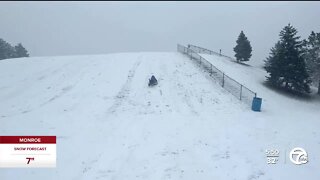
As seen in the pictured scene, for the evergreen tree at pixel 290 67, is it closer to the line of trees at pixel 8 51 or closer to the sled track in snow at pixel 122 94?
the sled track in snow at pixel 122 94

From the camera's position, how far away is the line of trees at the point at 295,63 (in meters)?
34.7

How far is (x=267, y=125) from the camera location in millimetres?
23125

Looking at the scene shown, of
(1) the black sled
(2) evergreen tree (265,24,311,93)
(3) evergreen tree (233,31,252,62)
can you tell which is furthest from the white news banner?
(3) evergreen tree (233,31,252,62)

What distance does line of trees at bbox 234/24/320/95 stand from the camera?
34688 millimetres

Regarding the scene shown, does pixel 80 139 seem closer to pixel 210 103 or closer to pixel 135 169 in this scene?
pixel 135 169

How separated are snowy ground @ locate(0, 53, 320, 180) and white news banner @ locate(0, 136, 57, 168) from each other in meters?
0.71

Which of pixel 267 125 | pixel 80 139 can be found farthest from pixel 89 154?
pixel 267 125

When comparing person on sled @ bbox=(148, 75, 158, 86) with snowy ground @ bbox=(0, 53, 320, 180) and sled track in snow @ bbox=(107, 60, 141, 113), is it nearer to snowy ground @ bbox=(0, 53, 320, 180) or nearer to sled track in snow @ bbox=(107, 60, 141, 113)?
snowy ground @ bbox=(0, 53, 320, 180)

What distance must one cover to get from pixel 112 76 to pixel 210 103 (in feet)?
37.3

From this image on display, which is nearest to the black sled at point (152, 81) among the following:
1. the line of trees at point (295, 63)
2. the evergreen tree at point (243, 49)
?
the line of trees at point (295, 63)

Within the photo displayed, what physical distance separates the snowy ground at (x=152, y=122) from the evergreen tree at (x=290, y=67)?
2.25 meters

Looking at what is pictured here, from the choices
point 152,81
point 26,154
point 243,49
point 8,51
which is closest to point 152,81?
point 152,81

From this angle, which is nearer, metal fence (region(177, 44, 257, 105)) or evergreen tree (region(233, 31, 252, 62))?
metal fence (region(177, 44, 257, 105))

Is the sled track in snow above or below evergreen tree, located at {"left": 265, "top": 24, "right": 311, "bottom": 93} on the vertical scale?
below
